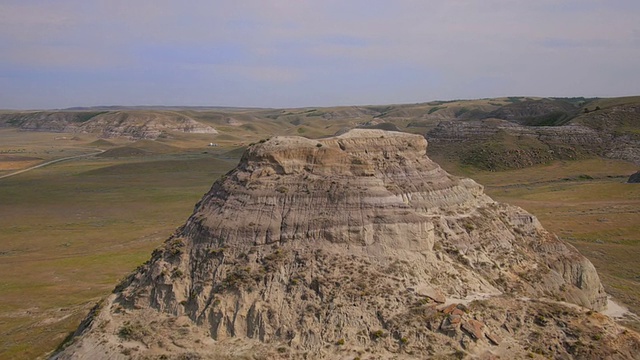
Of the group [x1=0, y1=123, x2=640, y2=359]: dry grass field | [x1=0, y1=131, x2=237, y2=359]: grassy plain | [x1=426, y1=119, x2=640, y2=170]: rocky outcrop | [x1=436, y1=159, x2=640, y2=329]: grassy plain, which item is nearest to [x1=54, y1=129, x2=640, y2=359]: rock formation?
[x1=0, y1=123, x2=640, y2=359]: dry grass field

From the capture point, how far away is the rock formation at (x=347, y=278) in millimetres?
25953

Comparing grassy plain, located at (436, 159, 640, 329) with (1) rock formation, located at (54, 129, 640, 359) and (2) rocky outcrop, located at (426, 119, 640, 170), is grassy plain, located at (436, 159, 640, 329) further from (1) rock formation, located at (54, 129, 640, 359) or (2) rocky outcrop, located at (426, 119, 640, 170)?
(1) rock formation, located at (54, 129, 640, 359)

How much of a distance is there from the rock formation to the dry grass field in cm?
1008

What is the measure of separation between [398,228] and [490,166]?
94127 millimetres

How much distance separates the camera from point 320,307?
27078mm

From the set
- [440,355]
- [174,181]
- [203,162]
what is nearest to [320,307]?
[440,355]

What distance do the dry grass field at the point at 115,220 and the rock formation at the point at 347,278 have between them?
10084 millimetres

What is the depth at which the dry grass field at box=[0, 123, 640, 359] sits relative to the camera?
44.0 m

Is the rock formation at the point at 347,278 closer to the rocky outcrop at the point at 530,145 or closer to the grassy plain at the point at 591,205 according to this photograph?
the grassy plain at the point at 591,205

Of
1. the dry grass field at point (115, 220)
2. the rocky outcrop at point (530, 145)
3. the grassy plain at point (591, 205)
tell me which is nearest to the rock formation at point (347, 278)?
the dry grass field at point (115, 220)

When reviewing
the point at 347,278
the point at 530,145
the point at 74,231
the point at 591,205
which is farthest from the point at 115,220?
the point at 530,145

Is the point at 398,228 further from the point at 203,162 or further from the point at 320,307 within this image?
the point at 203,162

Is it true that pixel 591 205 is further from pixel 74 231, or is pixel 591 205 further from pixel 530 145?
pixel 74 231

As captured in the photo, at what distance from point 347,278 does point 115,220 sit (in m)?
62.1
